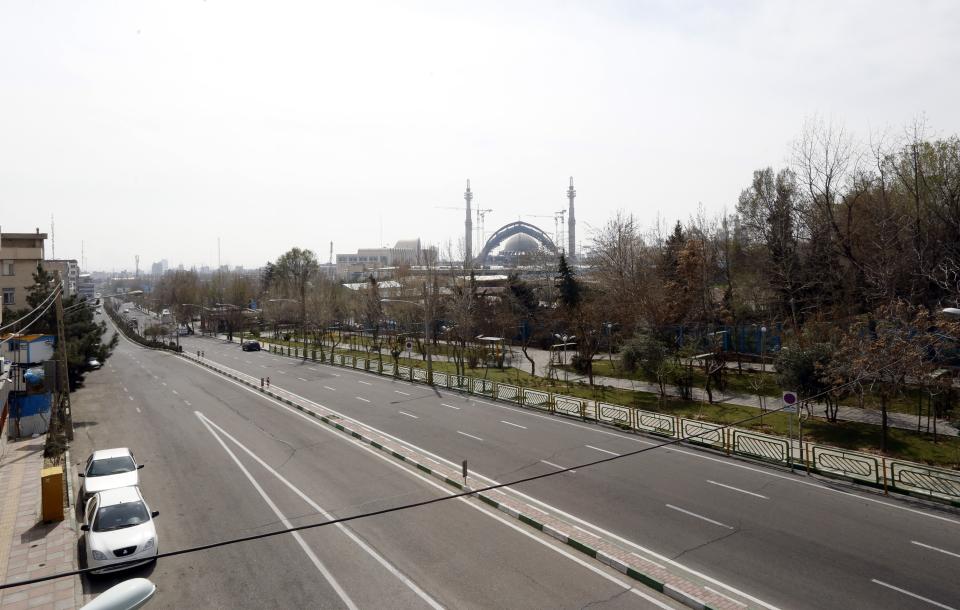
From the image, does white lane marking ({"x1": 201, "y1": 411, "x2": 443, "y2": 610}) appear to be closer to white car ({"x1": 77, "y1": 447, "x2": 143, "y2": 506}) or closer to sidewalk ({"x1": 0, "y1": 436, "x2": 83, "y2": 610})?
white car ({"x1": 77, "y1": 447, "x2": 143, "y2": 506})

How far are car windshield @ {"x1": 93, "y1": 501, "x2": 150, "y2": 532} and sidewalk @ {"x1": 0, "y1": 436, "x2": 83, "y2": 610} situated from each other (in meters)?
1.03

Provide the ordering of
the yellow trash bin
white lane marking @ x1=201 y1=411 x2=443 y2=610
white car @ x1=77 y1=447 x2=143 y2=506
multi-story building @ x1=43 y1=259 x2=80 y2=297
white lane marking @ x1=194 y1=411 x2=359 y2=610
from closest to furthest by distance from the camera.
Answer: white lane marking @ x1=201 y1=411 x2=443 y2=610 → white lane marking @ x1=194 y1=411 x2=359 y2=610 → the yellow trash bin → white car @ x1=77 y1=447 x2=143 y2=506 → multi-story building @ x1=43 y1=259 x2=80 y2=297

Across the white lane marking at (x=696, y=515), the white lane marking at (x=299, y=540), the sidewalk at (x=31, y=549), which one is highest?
the white lane marking at (x=696, y=515)

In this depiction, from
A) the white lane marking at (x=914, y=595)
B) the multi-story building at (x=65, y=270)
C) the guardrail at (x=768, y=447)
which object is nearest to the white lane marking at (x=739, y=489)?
the guardrail at (x=768, y=447)

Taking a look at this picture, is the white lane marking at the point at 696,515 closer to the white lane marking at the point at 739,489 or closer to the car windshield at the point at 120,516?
the white lane marking at the point at 739,489

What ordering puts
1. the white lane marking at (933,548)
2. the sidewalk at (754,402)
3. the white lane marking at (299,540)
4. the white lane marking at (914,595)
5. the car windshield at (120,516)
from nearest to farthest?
1. the white lane marking at (914,595)
2. the white lane marking at (299,540)
3. the white lane marking at (933,548)
4. the car windshield at (120,516)
5. the sidewalk at (754,402)

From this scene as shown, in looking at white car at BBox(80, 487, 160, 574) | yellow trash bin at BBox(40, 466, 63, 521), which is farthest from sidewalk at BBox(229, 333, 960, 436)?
yellow trash bin at BBox(40, 466, 63, 521)

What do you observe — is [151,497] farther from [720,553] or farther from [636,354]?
[636,354]

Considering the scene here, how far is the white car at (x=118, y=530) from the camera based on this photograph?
441 inches

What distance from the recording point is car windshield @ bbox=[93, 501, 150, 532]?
11.9 metres

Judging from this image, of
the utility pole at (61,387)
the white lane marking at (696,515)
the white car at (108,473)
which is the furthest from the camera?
the utility pole at (61,387)

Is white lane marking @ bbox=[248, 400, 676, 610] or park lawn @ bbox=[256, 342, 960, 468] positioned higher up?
park lawn @ bbox=[256, 342, 960, 468]

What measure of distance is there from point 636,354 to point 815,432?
10.4m

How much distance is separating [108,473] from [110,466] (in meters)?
0.29
